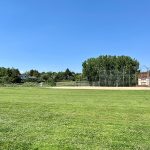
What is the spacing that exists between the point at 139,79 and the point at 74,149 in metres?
104

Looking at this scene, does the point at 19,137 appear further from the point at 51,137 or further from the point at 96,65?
the point at 96,65

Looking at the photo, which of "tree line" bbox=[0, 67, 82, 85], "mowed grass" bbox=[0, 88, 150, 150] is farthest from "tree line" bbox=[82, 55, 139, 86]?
"mowed grass" bbox=[0, 88, 150, 150]

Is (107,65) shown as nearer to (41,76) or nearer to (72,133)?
(41,76)

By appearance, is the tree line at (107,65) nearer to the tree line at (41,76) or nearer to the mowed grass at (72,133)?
the tree line at (41,76)

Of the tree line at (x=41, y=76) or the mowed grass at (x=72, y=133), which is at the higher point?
the tree line at (x=41, y=76)

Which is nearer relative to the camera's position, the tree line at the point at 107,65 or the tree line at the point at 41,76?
the tree line at the point at 107,65

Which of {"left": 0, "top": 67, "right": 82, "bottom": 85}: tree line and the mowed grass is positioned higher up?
{"left": 0, "top": 67, "right": 82, "bottom": 85}: tree line

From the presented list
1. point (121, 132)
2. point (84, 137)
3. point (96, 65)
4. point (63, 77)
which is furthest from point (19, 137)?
point (63, 77)

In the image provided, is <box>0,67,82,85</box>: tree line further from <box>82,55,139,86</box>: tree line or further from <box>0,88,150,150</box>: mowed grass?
<box>0,88,150,150</box>: mowed grass

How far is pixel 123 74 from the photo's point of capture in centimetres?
10356

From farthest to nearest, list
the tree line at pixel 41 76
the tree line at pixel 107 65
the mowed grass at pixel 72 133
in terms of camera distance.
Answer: the tree line at pixel 41 76 → the tree line at pixel 107 65 → the mowed grass at pixel 72 133

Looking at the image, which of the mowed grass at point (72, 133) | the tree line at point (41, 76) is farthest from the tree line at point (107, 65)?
the mowed grass at point (72, 133)

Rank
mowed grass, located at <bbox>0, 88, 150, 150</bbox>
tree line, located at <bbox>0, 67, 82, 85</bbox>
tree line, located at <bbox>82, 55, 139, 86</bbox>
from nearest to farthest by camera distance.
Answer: mowed grass, located at <bbox>0, 88, 150, 150</bbox> < tree line, located at <bbox>82, 55, 139, 86</bbox> < tree line, located at <bbox>0, 67, 82, 85</bbox>

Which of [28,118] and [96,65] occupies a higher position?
[96,65]
